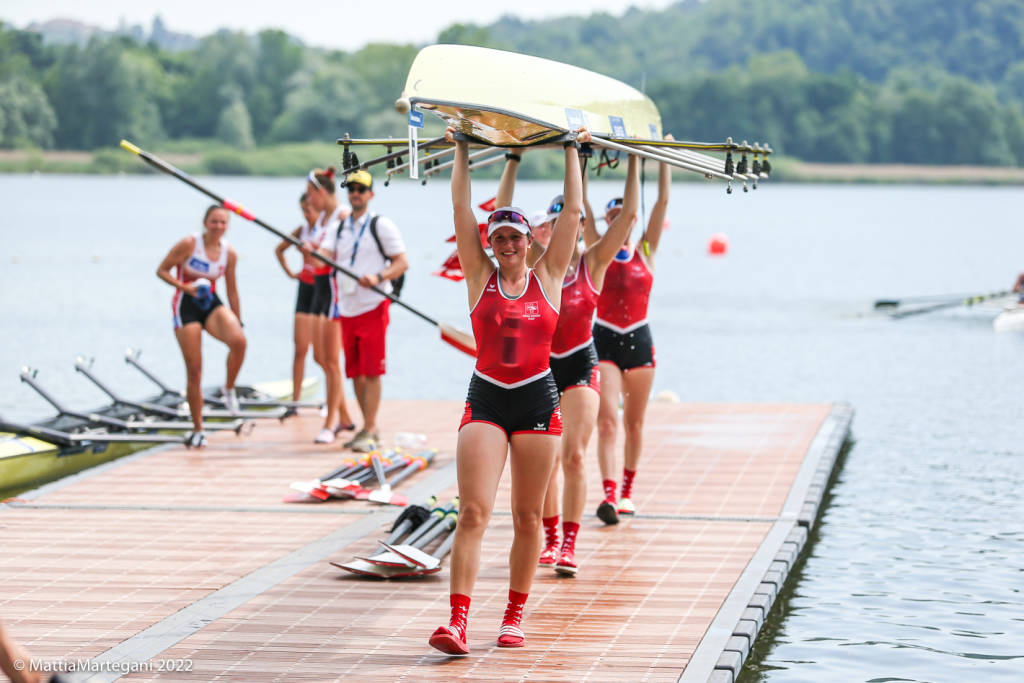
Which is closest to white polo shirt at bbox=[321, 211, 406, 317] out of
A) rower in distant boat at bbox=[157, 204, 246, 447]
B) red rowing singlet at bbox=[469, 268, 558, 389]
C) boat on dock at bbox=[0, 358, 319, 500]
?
rower in distant boat at bbox=[157, 204, 246, 447]

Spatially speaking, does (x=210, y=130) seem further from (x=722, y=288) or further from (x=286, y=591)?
(x=286, y=591)

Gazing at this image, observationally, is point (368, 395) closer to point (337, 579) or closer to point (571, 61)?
point (337, 579)

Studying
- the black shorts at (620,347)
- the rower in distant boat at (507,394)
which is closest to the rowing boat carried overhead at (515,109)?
the rower in distant boat at (507,394)

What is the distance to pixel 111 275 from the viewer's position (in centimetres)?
4491

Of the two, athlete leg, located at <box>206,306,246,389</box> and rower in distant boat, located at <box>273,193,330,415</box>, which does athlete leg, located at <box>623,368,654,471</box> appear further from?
rower in distant boat, located at <box>273,193,330,415</box>

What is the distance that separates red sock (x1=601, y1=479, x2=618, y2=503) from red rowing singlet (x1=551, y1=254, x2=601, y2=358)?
155cm

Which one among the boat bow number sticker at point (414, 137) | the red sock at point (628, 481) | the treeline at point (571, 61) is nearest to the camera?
the boat bow number sticker at point (414, 137)

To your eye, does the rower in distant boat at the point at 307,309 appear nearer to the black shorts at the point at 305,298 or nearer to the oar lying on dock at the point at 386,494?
the black shorts at the point at 305,298

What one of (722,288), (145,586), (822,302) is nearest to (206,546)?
(145,586)

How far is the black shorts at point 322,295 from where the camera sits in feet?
41.8

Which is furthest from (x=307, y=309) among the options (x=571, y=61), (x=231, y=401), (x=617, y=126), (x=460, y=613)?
(x=571, y=61)

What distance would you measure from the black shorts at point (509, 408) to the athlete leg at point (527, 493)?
0.15 feet

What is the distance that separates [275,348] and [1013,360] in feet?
44.1

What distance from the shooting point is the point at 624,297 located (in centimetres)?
951
